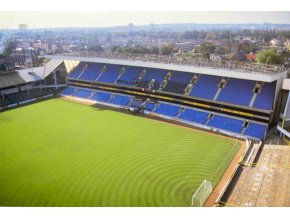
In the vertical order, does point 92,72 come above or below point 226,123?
above

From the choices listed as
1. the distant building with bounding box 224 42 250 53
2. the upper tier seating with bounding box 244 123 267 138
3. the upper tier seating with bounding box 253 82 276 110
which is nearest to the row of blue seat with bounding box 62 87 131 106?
the upper tier seating with bounding box 244 123 267 138

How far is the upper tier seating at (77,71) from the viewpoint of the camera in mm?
36106

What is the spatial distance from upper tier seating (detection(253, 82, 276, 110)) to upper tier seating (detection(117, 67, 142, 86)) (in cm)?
1356

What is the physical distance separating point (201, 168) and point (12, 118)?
1917 cm

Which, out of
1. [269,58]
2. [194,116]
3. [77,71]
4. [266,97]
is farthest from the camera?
[269,58]

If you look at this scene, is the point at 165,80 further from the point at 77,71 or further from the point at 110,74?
the point at 77,71

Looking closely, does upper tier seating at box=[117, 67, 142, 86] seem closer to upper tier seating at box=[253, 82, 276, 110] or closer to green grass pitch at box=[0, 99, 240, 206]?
green grass pitch at box=[0, 99, 240, 206]

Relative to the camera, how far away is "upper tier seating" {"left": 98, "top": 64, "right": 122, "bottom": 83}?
107 ft

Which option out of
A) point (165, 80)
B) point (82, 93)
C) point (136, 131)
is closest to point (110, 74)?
point (82, 93)

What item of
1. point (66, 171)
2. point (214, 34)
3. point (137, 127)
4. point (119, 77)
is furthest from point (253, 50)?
point (66, 171)

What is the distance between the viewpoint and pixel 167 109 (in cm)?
2666

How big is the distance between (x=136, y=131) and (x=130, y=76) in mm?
10872

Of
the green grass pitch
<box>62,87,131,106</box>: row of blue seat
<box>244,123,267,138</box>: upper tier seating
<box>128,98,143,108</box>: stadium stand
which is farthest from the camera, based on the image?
<box>62,87,131,106</box>: row of blue seat
